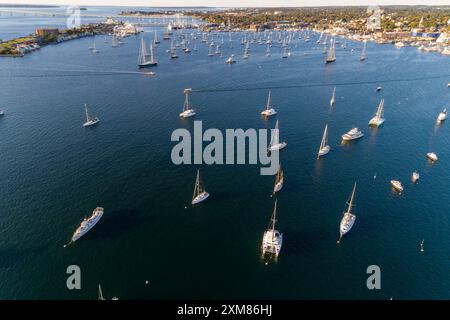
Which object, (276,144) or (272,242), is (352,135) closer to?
(276,144)

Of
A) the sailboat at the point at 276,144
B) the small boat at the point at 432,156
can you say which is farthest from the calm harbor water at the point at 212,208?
the sailboat at the point at 276,144

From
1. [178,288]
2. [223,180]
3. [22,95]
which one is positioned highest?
[22,95]

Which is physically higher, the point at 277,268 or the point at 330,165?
the point at 330,165

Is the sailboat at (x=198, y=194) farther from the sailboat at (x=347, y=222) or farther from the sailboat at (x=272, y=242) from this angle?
the sailboat at (x=347, y=222)

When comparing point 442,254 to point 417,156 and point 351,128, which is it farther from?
point 351,128

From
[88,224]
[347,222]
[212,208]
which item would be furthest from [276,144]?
[88,224]

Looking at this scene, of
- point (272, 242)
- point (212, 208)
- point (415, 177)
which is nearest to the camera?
point (272, 242)
